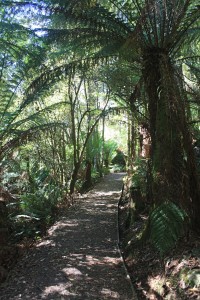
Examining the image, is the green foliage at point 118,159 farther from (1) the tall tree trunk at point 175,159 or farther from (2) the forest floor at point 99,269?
(1) the tall tree trunk at point 175,159

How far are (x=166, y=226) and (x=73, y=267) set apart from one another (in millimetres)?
1888

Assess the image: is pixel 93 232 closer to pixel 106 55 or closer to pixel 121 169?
pixel 106 55

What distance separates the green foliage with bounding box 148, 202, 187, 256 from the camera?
3807 millimetres

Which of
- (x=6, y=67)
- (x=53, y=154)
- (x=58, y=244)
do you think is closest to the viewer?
(x=58, y=244)

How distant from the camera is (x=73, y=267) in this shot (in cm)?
505

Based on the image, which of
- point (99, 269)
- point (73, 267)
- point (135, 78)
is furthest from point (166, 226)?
point (135, 78)

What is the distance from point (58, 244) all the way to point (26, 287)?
70.5 inches

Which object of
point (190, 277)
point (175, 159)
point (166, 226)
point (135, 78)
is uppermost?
point (135, 78)

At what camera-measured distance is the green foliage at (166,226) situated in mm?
3807

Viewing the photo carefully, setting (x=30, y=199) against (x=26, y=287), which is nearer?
(x=26, y=287)

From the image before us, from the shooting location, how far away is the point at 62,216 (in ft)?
28.8

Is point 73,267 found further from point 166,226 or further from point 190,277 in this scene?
point 190,277

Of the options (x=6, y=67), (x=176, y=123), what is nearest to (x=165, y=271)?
(x=176, y=123)

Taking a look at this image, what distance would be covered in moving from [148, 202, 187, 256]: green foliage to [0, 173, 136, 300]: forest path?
2.79 feet
